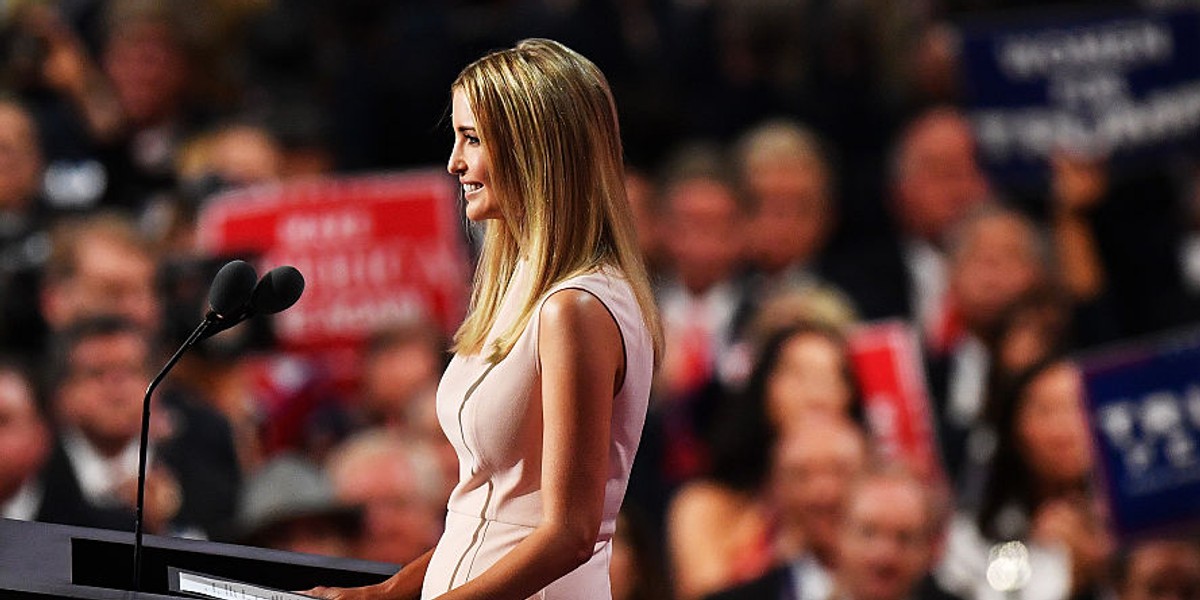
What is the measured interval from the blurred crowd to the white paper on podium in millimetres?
2774

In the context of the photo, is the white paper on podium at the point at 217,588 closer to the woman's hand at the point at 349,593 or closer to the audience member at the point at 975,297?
the woman's hand at the point at 349,593

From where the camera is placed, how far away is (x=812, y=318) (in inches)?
272

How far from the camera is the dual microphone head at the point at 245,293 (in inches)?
105

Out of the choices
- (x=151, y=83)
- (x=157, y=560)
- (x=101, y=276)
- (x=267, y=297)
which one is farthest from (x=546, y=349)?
(x=151, y=83)

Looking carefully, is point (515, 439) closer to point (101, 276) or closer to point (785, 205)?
point (101, 276)

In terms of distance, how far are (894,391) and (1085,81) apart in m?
1.15

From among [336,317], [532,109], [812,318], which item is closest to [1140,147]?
[812,318]

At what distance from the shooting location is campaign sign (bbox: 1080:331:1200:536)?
19.7ft

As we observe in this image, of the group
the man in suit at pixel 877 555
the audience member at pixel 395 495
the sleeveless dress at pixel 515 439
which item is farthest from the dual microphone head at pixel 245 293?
the man in suit at pixel 877 555

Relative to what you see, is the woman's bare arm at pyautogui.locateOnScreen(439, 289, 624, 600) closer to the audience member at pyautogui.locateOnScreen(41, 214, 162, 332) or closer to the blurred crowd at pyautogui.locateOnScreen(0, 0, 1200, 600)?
the blurred crowd at pyautogui.locateOnScreen(0, 0, 1200, 600)

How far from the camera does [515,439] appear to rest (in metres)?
2.63

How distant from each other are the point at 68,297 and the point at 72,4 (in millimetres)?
2099

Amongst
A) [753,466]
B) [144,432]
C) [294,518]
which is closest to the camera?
[144,432]

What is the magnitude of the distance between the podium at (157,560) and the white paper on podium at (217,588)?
7 cm
